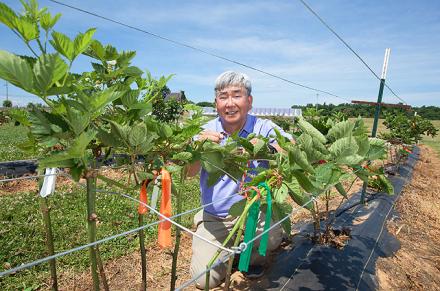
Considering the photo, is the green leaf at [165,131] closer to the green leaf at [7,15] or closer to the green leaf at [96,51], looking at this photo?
the green leaf at [96,51]

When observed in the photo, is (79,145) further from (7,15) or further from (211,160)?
(211,160)

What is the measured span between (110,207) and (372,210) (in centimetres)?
373

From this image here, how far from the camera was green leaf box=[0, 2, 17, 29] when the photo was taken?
80cm

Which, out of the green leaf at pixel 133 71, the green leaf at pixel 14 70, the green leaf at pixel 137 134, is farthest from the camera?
the green leaf at pixel 133 71

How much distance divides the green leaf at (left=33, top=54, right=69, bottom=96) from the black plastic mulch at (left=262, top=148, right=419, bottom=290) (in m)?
2.29

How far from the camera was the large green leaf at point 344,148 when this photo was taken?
1351 mm

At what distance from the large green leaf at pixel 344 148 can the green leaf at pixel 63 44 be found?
3.48 feet

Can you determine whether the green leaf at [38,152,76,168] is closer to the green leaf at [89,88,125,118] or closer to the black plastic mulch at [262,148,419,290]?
the green leaf at [89,88,125,118]

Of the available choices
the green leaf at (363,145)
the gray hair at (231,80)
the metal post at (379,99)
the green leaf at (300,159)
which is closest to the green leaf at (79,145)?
the green leaf at (300,159)

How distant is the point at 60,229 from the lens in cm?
380

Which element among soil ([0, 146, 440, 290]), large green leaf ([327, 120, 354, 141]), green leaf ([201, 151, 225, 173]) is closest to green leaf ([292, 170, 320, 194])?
green leaf ([201, 151, 225, 173])

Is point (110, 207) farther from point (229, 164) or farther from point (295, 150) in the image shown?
point (295, 150)

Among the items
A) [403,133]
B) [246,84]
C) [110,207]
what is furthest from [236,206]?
[403,133]

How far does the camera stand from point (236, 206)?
1448 mm
